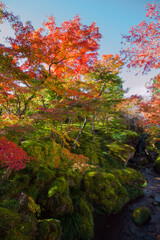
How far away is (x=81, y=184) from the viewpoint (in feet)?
19.5

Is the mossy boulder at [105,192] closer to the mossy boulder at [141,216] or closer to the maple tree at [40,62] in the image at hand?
the mossy boulder at [141,216]

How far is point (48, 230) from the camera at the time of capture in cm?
312

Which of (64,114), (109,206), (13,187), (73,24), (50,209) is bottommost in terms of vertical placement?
(109,206)

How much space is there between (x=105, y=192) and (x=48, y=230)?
361cm

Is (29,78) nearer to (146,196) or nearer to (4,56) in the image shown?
(4,56)

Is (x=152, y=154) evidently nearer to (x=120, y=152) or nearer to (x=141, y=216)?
(x=120, y=152)

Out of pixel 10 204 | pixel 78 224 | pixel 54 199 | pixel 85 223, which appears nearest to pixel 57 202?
pixel 54 199

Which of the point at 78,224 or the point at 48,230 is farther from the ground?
the point at 48,230

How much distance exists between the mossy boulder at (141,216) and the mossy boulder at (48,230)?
164 inches

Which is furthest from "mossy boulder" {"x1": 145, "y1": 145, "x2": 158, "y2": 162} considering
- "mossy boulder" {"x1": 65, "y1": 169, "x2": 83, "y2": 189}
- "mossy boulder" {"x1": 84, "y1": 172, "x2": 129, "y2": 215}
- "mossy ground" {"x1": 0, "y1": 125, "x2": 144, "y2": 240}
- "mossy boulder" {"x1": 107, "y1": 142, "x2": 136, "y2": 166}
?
"mossy boulder" {"x1": 65, "y1": 169, "x2": 83, "y2": 189}

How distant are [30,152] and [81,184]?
3.31 metres

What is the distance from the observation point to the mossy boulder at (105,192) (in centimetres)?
560

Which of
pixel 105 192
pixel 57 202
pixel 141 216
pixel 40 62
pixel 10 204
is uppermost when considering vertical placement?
pixel 40 62

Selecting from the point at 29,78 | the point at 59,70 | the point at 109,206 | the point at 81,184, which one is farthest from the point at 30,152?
the point at 59,70
